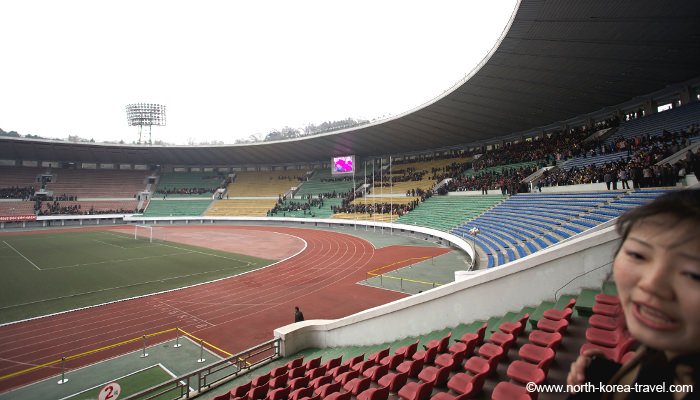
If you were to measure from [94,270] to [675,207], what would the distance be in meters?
29.2

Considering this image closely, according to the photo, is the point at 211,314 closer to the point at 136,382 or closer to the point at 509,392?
the point at 136,382

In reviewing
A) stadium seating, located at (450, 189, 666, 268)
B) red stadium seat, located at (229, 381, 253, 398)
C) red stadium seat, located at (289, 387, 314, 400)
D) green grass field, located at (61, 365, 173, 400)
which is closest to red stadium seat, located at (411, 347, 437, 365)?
red stadium seat, located at (289, 387, 314, 400)

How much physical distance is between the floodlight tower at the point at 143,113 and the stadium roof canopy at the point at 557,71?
4454 centimetres

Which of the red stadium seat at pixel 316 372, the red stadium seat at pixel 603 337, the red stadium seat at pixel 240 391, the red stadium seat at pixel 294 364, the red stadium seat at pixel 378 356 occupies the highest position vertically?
the red stadium seat at pixel 603 337

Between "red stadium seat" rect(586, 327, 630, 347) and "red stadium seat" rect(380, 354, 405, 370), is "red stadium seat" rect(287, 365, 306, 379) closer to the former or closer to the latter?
"red stadium seat" rect(380, 354, 405, 370)

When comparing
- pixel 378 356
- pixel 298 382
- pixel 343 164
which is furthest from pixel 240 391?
pixel 343 164

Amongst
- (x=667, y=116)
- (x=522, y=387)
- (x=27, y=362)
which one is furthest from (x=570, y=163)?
(x=27, y=362)

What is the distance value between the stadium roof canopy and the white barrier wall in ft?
45.9

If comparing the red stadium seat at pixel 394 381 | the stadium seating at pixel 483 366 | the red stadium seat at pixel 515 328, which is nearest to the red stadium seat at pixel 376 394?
the stadium seating at pixel 483 366

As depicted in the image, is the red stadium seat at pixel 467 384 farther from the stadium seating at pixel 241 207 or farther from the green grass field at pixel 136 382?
the stadium seating at pixel 241 207

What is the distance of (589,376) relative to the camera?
160 cm

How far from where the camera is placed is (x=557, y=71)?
2372cm

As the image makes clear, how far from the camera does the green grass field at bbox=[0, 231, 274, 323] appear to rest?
56.9 ft

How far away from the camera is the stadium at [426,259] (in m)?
6.88
